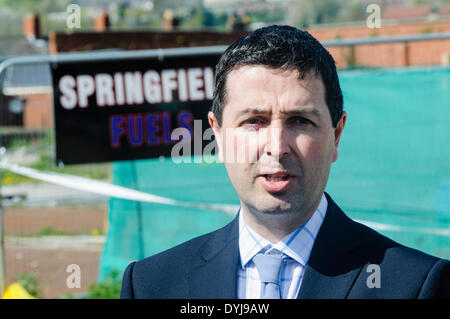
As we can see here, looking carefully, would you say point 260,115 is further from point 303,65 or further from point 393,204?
point 393,204

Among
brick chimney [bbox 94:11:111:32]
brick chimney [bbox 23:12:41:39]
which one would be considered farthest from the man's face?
brick chimney [bbox 23:12:41:39]

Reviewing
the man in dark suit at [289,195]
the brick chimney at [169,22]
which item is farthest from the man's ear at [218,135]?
the brick chimney at [169,22]

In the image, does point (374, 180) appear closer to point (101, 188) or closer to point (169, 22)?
point (101, 188)

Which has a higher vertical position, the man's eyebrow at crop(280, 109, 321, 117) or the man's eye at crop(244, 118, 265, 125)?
the man's eyebrow at crop(280, 109, 321, 117)

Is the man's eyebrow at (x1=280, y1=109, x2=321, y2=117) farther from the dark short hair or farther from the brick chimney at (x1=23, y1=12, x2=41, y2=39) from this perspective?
the brick chimney at (x1=23, y1=12, x2=41, y2=39)

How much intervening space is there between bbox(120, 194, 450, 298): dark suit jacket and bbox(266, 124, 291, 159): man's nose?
0.95ft

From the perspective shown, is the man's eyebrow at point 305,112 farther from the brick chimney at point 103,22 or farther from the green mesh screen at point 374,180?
the brick chimney at point 103,22

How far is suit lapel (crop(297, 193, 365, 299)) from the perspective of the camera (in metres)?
1.59

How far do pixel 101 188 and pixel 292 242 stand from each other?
5.09 m

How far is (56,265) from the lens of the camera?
7.66 meters

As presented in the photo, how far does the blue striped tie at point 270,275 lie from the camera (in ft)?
5.25

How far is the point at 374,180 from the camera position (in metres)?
6.45

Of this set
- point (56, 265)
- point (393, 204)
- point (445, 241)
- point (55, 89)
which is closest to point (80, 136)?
point (55, 89)

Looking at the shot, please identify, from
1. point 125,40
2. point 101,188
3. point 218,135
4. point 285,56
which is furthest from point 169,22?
point 285,56
